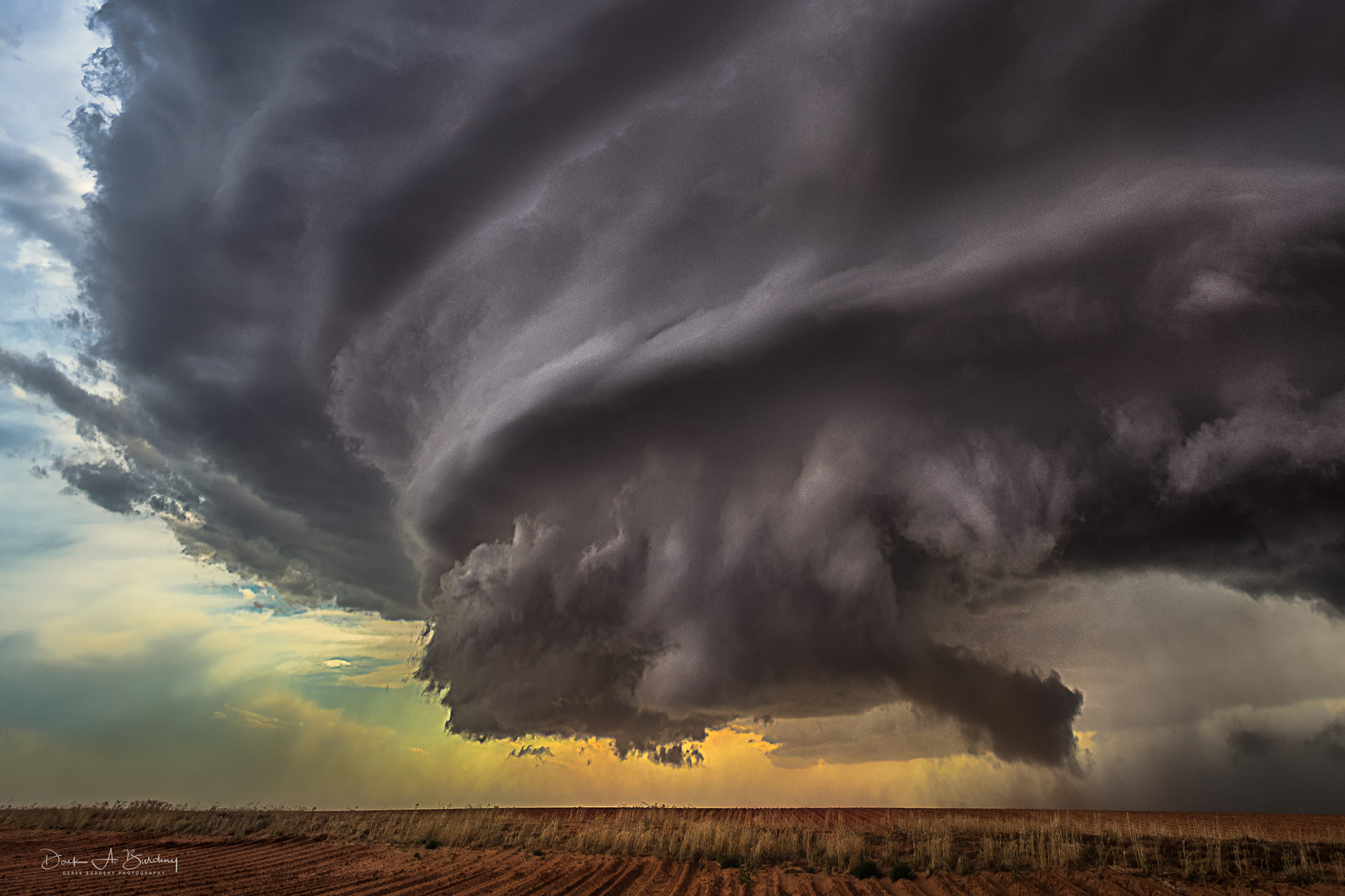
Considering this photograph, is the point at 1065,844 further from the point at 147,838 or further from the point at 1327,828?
the point at 147,838

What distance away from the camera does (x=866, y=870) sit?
1047 inches

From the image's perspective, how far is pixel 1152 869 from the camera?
23172 mm

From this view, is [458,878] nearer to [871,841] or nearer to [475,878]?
[475,878]

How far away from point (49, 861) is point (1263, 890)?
44686 millimetres

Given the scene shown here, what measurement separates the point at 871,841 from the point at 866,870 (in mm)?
16457

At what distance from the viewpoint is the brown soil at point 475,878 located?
22.0 metres

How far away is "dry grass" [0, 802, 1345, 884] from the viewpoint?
25.0 metres

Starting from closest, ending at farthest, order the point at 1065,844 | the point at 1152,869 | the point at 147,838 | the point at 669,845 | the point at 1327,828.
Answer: the point at 1152,869 → the point at 1065,844 → the point at 669,845 → the point at 147,838 → the point at 1327,828

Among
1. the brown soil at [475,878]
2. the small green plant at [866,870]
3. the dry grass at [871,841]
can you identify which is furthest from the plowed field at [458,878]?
the dry grass at [871,841]

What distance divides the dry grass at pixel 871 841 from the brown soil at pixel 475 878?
1.64 meters

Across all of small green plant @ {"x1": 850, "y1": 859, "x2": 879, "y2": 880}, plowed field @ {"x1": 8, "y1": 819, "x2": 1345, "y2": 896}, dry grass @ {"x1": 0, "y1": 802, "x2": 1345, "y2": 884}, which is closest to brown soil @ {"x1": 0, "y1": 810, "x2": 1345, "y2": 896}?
plowed field @ {"x1": 8, "y1": 819, "x2": 1345, "y2": 896}

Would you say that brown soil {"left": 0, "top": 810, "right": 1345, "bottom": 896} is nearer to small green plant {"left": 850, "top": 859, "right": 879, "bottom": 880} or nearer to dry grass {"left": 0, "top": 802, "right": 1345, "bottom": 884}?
small green plant {"left": 850, "top": 859, "right": 879, "bottom": 880}

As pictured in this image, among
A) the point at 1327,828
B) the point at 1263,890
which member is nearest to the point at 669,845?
the point at 1263,890

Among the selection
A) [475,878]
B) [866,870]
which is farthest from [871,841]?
[475,878]
